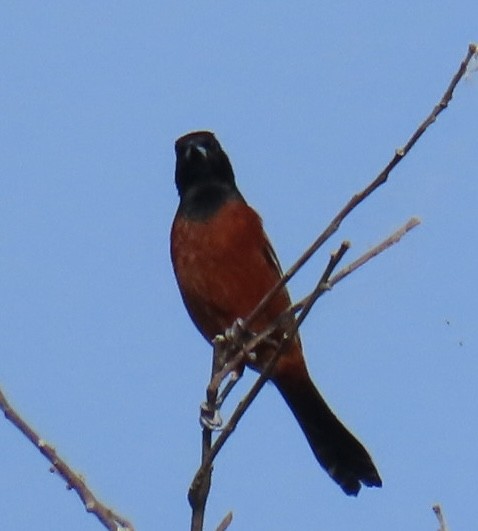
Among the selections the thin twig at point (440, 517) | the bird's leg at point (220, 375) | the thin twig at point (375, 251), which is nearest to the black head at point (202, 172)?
the bird's leg at point (220, 375)

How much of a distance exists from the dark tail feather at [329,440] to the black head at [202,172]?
951mm

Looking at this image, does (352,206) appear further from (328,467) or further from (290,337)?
(328,467)

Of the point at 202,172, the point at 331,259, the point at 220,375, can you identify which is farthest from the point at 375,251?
the point at 202,172

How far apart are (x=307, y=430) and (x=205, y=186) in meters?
1.30

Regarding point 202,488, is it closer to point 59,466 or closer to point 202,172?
point 59,466

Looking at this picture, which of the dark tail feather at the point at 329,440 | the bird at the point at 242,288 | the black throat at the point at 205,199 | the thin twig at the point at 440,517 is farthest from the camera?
the black throat at the point at 205,199

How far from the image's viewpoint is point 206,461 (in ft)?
9.96

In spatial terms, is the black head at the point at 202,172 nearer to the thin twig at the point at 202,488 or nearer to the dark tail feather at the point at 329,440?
the dark tail feather at the point at 329,440

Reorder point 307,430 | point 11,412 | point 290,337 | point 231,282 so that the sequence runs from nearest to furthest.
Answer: point 11,412 → point 290,337 → point 231,282 → point 307,430

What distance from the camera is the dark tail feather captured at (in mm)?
5523

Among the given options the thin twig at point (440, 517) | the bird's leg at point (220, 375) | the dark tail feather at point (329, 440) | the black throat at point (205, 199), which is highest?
the black throat at point (205, 199)

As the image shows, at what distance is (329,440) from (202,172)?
1475mm

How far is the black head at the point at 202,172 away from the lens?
616 cm

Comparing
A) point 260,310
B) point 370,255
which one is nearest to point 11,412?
point 260,310
